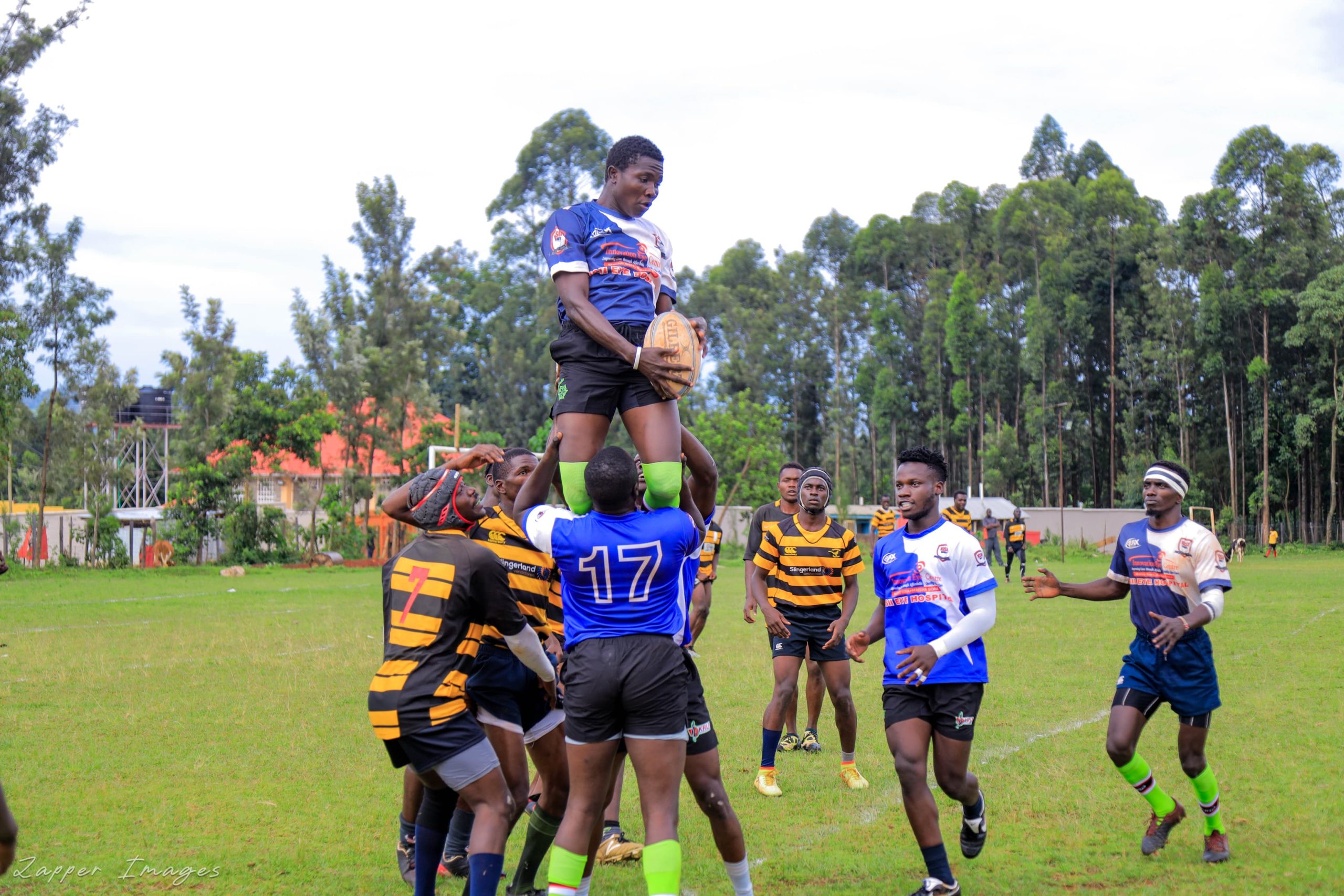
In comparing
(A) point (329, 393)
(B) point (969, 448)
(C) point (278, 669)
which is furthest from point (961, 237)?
(C) point (278, 669)

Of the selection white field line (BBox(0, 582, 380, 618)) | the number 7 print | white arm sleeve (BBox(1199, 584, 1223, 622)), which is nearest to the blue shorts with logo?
white arm sleeve (BBox(1199, 584, 1223, 622))

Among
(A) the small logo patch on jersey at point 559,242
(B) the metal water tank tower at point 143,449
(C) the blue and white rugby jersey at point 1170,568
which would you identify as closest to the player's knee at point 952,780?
(C) the blue and white rugby jersey at point 1170,568

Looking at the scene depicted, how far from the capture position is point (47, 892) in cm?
578

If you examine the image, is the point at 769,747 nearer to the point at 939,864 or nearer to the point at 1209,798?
the point at 939,864

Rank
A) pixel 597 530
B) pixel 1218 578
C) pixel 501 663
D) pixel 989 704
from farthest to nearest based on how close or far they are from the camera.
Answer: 1. pixel 989 704
2. pixel 1218 578
3. pixel 501 663
4. pixel 597 530

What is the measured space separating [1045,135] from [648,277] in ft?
304

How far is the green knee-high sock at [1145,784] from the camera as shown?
6.54m

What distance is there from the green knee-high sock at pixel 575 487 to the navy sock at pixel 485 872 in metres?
1.68

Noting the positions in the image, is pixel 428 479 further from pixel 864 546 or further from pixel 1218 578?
pixel 864 546

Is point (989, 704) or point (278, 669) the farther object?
point (278, 669)

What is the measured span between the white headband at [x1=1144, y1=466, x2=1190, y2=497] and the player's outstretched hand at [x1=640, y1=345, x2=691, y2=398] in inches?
132

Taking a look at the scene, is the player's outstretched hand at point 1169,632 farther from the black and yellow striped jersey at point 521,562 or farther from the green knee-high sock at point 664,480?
the black and yellow striped jersey at point 521,562

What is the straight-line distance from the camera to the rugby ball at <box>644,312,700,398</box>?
17.4 ft

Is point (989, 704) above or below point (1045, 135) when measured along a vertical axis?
below
